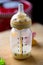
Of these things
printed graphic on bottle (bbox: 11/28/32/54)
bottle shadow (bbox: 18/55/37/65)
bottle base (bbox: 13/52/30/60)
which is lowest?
bottle shadow (bbox: 18/55/37/65)

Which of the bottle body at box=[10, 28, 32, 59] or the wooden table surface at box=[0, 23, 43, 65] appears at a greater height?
the bottle body at box=[10, 28, 32, 59]

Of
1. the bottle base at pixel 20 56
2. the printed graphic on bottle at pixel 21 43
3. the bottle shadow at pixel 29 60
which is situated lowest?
the bottle shadow at pixel 29 60

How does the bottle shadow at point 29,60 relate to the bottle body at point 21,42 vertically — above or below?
below

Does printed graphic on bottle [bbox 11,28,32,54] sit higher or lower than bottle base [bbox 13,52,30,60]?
higher

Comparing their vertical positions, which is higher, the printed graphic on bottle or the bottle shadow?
the printed graphic on bottle

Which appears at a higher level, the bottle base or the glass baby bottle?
the glass baby bottle
